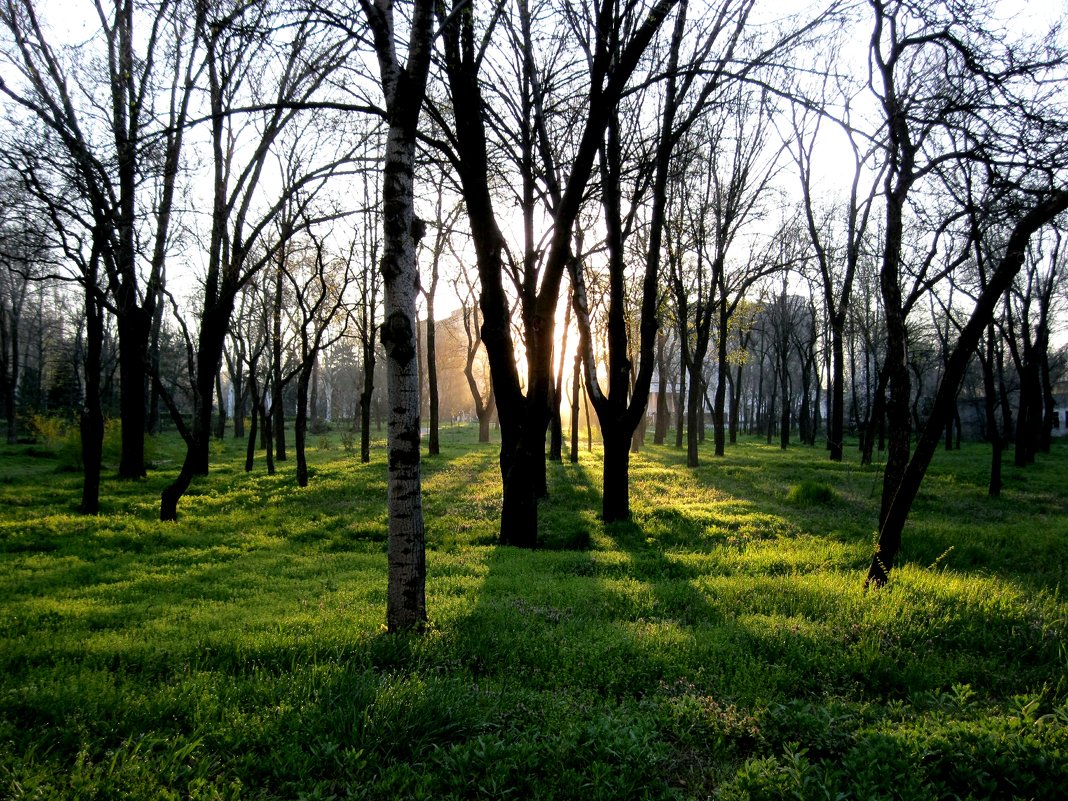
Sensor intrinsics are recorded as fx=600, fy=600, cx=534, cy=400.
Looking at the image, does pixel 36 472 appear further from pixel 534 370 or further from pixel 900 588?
pixel 900 588

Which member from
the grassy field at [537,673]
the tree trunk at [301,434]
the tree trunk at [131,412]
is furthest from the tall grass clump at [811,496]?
the tree trunk at [131,412]

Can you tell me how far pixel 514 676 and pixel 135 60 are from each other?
8.86 m

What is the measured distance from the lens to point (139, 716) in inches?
133

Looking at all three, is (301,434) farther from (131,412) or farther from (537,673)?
(537,673)

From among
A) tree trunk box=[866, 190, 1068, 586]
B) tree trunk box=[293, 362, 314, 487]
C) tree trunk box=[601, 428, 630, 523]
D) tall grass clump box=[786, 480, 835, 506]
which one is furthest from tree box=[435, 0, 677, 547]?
tree trunk box=[293, 362, 314, 487]

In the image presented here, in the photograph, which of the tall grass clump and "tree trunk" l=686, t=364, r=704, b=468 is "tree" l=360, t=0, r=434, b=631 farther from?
"tree trunk" l=686, t=364, r=704, b=468

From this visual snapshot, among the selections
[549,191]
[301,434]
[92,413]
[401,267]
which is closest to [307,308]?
[301,434]

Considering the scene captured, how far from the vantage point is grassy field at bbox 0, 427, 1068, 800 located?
3000mm

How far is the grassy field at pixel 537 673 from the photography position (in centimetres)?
300

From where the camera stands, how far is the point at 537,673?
4215 mm

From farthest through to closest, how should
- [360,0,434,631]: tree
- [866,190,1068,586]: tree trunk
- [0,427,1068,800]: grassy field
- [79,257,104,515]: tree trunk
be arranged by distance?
[79,257,104,515]: tree trunk, [866,190,1068,586]: tree trunk, [360,0,434,631]: tree, [0,427,1068,800]: grassy field

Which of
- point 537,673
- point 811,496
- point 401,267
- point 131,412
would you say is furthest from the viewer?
point 131,412

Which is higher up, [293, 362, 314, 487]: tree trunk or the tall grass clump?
[293, 362, 314, 487]: tree trunk

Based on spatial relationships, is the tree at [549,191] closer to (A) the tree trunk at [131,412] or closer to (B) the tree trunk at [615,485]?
(B) the tree trunk at [615,485]
